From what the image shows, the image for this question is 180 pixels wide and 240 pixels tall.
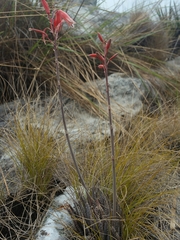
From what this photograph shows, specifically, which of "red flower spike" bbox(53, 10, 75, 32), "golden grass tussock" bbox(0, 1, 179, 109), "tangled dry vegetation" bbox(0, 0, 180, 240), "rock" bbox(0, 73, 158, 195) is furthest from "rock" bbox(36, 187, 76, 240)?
"golden grass tussock" bbox(0, 1, 179, 109)

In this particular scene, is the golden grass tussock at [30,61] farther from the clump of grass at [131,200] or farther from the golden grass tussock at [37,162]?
the clump of grass at [131,200]

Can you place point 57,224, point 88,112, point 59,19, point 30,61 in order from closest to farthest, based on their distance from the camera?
point 59,19 → point 57,224 → point 88,112 → point 30,61

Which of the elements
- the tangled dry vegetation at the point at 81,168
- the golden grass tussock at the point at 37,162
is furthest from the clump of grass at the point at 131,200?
the golden grass tussock at the point at 37,162

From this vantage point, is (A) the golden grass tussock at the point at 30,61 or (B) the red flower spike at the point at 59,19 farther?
(A) the golden grass tussock at the point at 30,61

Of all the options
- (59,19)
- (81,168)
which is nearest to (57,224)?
(81,168)

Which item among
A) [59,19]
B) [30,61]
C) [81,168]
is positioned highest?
[59,19]

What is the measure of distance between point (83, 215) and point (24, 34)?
163 cm

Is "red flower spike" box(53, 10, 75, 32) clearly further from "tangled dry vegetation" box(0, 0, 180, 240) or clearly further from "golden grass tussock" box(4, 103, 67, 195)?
"golden grass tussock" box(4, 103, 67, 195)

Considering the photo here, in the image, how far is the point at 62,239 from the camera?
1225 millimetres

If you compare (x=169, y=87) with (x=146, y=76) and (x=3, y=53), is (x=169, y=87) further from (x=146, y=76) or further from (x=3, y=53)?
(x=3, y=53)

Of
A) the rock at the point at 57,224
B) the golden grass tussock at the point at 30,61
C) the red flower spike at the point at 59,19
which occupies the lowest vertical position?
the rock at the point at 57,224

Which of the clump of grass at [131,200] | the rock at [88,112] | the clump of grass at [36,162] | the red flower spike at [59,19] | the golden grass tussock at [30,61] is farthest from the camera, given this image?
the golden grass tussock at [30,61]

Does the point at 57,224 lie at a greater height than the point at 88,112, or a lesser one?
lesser

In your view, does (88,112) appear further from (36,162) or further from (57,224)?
(57,224)
